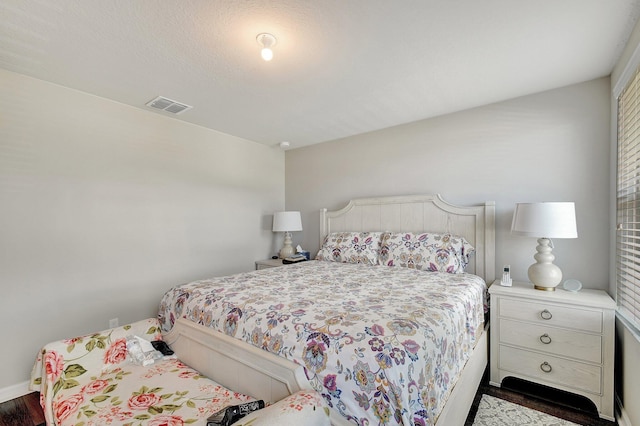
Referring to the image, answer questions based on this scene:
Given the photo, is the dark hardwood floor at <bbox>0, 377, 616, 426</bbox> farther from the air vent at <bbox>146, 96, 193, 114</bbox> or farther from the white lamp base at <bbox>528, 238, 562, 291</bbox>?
the air vent at <bbox>146, 96, 193, 114</bbox>

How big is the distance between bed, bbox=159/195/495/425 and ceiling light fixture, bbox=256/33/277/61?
4.91 feet

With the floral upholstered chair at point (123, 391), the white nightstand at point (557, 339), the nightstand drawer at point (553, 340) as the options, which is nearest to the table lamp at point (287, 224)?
the floral upholstered chair at point (123, 391)

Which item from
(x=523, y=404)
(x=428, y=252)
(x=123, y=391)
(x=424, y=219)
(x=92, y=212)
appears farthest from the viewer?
(x=424, y=219)

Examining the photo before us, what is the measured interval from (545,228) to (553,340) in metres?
0.78

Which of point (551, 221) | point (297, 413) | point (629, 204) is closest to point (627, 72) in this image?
point (629, 204)

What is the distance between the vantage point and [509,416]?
1808 millimetres

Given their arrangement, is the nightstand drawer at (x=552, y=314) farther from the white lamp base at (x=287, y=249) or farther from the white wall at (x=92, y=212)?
the white wall at (x=92, y=212)

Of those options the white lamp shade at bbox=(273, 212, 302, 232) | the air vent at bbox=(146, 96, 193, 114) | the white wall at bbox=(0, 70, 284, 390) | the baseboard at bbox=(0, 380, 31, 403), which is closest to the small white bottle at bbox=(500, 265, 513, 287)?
the white lamp shade at bbox=(273, 212, 302, 232)

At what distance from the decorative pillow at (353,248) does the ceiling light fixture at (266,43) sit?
202 cm

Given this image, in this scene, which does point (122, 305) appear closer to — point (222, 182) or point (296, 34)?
point (222, 182)

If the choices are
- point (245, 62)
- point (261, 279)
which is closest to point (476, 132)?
→ point (245, 62)

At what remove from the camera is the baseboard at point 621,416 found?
1.66m

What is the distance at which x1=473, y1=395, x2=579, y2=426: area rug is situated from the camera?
1747 millimetres

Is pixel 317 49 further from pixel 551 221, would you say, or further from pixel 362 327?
pixel 551 221
